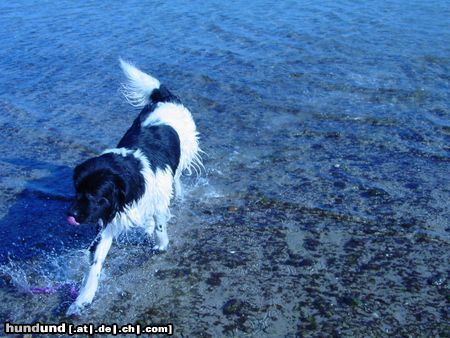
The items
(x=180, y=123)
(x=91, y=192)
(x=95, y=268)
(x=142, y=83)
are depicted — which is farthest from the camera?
(x=142, y=83)

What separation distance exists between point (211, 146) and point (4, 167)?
2.41 meters

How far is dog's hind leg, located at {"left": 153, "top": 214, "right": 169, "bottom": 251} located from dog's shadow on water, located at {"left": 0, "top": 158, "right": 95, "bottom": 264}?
2.11 ft

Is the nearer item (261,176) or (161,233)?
(161,233)

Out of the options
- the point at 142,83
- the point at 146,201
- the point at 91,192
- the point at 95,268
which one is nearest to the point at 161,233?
the point at 146,201

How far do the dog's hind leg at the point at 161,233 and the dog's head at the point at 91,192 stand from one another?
35.4 inches

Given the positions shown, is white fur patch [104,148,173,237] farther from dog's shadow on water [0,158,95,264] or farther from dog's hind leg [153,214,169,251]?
dog's shadow on water [0,158,95,264]

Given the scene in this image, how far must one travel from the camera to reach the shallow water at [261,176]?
3.60m

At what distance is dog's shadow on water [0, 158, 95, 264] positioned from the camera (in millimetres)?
4324

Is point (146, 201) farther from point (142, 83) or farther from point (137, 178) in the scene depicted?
point (142, 83)

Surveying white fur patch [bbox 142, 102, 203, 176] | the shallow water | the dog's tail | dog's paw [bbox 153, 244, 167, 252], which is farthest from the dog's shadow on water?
the dog's tail

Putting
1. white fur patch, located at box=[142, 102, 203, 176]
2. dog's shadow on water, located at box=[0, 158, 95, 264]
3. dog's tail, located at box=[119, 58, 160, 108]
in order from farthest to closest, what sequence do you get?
dog's tail, located at box=[119, 58, 160, 108] < white fur patch, located at box=[142, 102, 203, 176] < dog's shadow on water, located at box=[0, 158, 95, 264]

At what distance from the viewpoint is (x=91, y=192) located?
3221 millimetres

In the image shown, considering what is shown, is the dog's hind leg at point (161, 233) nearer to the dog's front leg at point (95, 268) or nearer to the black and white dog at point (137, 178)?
the black and white dog at point (137, 178)

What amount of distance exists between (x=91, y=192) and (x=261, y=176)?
2402 mm
